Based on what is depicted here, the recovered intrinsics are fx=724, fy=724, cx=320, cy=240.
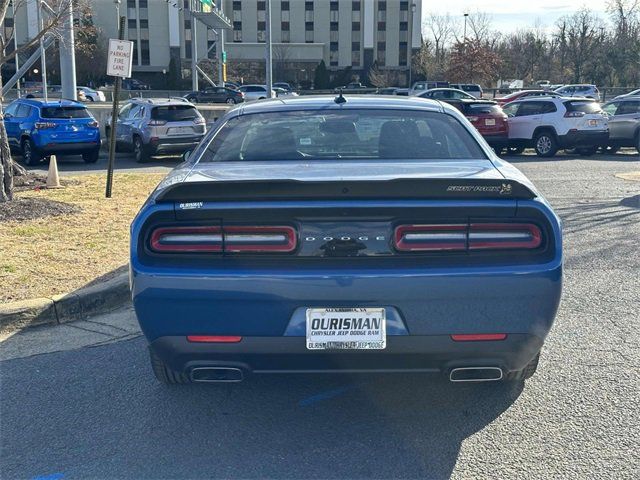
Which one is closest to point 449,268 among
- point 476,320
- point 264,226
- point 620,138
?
point 476,320

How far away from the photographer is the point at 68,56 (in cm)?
1766

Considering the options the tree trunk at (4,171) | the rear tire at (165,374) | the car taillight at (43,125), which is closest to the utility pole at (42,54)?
the car taillight at (43,125)

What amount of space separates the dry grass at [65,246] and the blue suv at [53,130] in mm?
6424

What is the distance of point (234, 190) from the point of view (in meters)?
3.51

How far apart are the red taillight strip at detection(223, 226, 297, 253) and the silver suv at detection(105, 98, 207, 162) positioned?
51.1 feet

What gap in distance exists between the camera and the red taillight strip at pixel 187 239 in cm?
352

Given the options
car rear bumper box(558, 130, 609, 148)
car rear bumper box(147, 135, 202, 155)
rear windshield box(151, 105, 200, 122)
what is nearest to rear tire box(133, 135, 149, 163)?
car rear bumper box(147, 135, 202, 155)

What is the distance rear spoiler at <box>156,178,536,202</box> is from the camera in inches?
137

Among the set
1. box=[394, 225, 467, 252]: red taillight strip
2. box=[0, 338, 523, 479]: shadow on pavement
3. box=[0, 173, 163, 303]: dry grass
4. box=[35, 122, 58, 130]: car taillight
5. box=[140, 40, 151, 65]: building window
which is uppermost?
box=[140, 40, 151, 65]: building window

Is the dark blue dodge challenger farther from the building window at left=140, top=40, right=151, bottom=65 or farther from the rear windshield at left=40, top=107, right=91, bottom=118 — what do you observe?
the building window at left=140, top=40, right=151, bottom=65

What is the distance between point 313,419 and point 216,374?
692mm

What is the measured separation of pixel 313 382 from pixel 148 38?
82.5m

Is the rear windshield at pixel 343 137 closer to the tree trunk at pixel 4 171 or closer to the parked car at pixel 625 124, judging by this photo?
the tree trunk at pixel 4 171

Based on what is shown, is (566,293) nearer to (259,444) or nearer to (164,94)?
(259,444)
